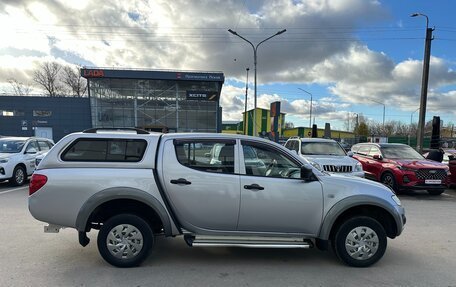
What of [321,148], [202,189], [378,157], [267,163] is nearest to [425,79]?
[378,157]

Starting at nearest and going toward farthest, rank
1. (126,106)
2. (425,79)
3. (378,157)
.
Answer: (378,157)
(425,79)
(126,106)

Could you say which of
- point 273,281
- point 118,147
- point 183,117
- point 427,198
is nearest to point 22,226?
point 118,147

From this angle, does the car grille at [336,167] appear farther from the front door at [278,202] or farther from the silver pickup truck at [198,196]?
the front door at [278,202]

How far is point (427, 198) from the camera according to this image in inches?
393

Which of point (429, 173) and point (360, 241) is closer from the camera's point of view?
point (360, 241)

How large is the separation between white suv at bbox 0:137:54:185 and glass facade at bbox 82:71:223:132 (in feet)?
123

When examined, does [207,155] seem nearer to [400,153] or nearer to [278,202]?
[278,202]

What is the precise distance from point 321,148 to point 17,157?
10.7 meters

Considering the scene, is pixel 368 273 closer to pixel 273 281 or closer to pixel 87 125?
pixel 273 281

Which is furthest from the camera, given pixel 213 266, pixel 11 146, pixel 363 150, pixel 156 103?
pixel 156 103

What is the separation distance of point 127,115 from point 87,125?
20.6 ft

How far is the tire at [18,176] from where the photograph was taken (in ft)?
34.8

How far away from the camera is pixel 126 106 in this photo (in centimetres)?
5044

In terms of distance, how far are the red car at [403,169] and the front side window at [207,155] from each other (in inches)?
315
